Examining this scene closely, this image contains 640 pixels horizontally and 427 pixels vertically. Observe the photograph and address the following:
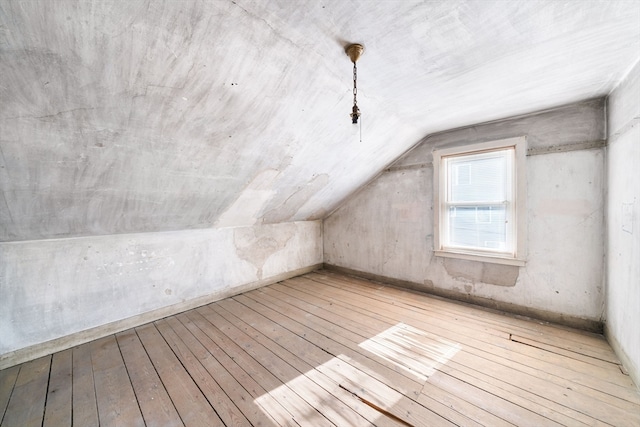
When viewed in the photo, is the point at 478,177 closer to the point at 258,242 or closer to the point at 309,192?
the point at 309,192

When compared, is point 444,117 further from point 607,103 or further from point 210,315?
point 210,315

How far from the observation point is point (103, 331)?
2.39 metres

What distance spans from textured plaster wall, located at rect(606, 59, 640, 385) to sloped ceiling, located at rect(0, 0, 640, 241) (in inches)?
10.5

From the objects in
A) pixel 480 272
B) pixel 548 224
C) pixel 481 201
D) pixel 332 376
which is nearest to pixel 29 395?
pixel 332 376

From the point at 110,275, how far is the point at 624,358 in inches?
176

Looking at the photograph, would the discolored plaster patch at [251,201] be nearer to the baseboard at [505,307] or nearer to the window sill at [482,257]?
the baseboard at [505,307]

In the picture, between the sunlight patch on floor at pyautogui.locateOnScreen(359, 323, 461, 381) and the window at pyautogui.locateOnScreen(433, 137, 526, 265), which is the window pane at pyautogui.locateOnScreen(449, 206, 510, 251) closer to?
the window at pyautogui.locateOnScreen(433, 137, 526, 265)

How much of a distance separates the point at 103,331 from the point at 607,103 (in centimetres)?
523

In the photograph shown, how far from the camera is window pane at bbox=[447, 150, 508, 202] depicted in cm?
273

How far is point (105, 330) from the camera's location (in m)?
2.40

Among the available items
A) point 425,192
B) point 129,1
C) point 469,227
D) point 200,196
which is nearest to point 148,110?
point 129,1

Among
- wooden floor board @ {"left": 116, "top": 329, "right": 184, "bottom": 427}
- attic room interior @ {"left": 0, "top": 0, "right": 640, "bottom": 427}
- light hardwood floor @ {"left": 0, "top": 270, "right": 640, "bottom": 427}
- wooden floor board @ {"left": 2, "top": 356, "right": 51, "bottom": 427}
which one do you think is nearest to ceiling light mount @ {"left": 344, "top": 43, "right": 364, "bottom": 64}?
attic room interior @ {"left": 0, "top": 0, "right": 640, "bottom": 427}

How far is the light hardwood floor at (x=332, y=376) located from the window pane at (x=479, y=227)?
0.80 metres

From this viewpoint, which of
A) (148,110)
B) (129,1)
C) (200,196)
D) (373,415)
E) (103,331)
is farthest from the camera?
(200,196)
